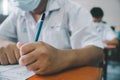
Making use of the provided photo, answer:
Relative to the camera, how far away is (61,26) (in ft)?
3.70

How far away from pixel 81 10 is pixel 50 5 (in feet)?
0.55

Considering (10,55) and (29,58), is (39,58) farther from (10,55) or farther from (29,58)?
(10,55)

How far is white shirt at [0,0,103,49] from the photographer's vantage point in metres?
1.05

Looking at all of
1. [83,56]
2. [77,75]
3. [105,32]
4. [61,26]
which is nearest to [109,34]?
[105,32]

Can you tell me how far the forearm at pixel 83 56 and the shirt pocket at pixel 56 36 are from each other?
0.24 metres

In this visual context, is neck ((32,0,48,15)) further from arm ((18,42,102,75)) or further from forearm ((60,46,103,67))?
arm ((18,42,102,75))

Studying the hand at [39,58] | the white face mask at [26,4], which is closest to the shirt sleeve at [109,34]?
the white face mask at [26,4]

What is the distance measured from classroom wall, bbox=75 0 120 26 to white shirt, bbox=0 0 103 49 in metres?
3.98

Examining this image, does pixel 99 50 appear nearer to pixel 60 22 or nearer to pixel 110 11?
pixel 60 22

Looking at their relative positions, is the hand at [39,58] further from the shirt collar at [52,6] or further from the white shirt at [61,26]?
the shirt collar at [52,6]

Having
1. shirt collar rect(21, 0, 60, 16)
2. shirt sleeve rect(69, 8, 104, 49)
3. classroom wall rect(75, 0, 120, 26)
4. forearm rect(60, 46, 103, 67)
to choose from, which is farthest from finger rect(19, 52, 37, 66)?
classroom wall rect(75, 0, 120, 26)

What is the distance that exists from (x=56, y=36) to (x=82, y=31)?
16 centimetres

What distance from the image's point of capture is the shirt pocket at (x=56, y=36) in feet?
3.68

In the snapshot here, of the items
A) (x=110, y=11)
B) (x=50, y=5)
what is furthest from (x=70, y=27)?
(x=110, y=11)
